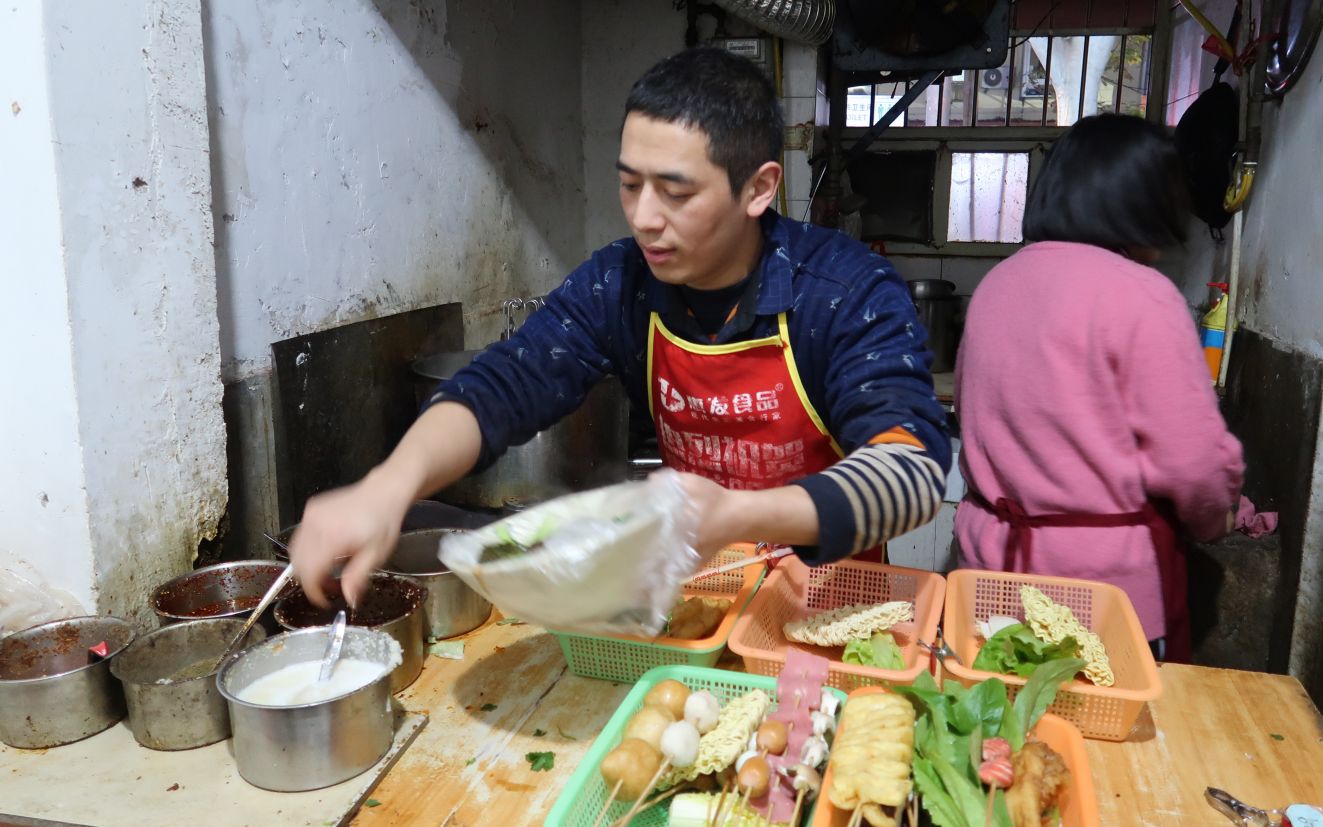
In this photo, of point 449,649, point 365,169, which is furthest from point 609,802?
point 365,169

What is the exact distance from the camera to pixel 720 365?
2121 millimetres

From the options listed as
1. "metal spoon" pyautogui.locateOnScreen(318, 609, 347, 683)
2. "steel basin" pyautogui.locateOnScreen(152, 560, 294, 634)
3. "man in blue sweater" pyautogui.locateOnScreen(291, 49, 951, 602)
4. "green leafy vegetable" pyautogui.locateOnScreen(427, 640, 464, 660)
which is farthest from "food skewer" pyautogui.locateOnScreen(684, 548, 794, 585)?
"steel basin" pyautogui.locateOnScreen(152, 560, 294, 634)

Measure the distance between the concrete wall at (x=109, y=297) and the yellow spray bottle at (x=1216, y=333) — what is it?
3.89 m

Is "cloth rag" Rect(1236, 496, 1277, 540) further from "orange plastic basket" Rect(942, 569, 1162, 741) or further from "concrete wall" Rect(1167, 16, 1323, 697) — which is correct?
"orange plastic basket" Rect(942, 569, 1162, 741)

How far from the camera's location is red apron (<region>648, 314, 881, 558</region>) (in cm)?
210

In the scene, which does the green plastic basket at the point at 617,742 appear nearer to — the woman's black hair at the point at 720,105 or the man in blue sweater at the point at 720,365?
the man in blue sweater at the point at 720,365

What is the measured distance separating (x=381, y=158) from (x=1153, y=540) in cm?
268

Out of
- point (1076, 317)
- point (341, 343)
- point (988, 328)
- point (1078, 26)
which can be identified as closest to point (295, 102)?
point (341, 343)

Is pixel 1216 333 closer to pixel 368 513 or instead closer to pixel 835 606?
pixel 835 606

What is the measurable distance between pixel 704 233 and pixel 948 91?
15.9 feet

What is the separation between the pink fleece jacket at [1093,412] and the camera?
221 centimetres

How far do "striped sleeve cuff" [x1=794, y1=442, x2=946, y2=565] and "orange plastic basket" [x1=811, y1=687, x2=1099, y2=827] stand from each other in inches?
13.3

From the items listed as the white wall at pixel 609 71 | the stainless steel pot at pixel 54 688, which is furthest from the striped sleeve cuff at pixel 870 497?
the white wall at pixel 609 71

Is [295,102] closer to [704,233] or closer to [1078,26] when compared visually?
[704,233]
